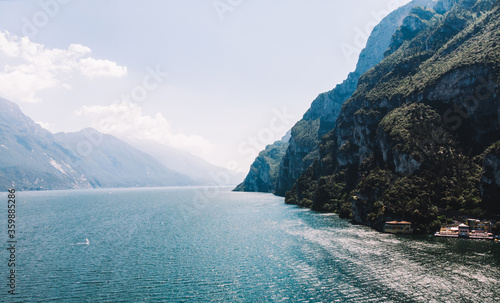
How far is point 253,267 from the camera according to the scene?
6438 cm

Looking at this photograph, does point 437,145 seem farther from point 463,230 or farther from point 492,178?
point 463,230

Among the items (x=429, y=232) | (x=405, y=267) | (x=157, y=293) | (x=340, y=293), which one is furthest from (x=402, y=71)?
(x=157, y=293)

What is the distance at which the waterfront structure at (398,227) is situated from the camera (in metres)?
98.7

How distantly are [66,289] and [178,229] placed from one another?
63.5m

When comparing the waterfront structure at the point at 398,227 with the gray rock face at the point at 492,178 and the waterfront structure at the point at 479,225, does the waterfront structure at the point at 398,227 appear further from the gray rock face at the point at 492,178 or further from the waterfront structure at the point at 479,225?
the gray rock face at the point at 492,178

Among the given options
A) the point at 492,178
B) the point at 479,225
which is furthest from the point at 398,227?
the point at 492,178

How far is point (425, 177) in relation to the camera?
11769 centimetres

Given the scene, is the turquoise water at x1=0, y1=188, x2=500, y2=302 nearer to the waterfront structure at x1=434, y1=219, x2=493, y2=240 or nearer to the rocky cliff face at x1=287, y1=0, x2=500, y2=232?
the waterfront structure at x1=434, y1=219, x2=493, y2=240

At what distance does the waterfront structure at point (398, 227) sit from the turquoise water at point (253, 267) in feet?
21.7

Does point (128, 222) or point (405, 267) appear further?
point (128, 222)

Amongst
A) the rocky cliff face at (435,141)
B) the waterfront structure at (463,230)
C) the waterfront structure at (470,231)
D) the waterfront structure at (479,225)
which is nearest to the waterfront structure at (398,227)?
the rocky cliff face at (435,141)

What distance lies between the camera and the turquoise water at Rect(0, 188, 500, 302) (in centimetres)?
4856

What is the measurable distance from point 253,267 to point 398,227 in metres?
61.2

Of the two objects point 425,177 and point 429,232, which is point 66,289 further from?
point 425,177
